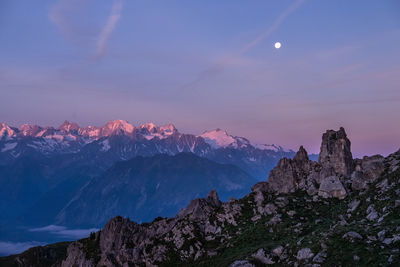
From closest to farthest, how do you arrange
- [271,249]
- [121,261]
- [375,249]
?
[375,249] < [271,249] < [121,261]

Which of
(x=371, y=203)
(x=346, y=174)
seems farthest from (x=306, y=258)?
(x=346, y=174)

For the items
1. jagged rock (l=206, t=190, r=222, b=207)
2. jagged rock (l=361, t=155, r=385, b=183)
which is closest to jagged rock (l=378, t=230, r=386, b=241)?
jagged rock (l=361, t=155, r=385, b=183)

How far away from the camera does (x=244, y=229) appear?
123 meters

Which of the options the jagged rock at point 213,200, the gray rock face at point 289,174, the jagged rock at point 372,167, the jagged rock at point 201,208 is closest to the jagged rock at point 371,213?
the jagged rock at point 372,167

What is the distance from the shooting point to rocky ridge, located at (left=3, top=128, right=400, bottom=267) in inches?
3295

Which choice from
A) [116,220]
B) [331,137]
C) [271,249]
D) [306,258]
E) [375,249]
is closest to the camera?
[375,249]

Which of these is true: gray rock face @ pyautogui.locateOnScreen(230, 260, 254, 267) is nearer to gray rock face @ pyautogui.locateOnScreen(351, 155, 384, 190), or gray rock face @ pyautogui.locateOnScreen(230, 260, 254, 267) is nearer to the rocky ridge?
the rocky ridge

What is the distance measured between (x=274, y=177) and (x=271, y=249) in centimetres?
5881

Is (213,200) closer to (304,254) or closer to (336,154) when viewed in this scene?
(336,154)

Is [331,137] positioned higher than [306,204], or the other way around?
[331,137]

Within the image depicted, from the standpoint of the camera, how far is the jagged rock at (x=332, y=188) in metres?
126

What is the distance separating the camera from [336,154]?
14138cm

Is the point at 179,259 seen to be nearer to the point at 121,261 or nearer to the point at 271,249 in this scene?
the point at 121,261

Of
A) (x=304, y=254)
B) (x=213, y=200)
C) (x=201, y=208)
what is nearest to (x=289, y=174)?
(x=213, y=200)
